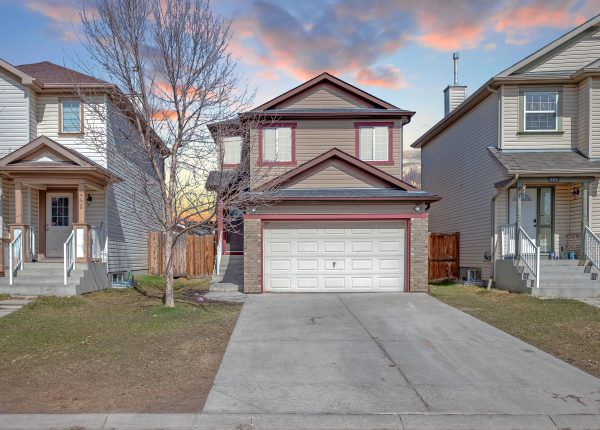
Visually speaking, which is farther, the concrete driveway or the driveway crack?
the driveway crack

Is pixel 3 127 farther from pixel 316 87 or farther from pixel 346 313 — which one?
pixel 346 313

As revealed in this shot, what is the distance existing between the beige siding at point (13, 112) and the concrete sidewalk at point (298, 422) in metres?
13.8

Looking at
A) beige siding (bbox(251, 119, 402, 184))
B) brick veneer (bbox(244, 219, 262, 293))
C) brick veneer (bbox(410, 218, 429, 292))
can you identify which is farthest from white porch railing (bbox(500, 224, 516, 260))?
brick veneer (bbox(244, 219, 262, 293))

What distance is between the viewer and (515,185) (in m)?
16.6

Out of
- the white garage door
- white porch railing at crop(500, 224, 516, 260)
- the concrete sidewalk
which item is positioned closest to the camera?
the concrete sidewalk

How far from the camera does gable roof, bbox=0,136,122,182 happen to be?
1459cm

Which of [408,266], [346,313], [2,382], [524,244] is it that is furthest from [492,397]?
[524,244]

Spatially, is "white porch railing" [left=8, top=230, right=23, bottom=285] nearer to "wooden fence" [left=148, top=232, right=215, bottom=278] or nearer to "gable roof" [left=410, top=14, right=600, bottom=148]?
"wooden fence" [left=148, top=232, right=215, bottom=278]

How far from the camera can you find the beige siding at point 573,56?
17.4m

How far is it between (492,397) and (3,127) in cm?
1724

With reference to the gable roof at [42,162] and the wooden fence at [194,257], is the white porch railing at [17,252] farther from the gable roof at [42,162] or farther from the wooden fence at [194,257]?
the wooden fence at [194,257]

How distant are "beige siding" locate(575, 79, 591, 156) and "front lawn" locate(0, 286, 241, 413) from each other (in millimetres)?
13054

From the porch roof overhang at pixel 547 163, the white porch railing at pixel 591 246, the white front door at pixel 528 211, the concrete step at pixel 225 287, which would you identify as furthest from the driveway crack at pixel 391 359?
the white porch railing at pixel 591 246

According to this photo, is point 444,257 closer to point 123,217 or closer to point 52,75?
point 123,217
